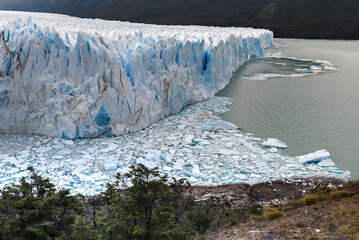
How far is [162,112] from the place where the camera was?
1078cm

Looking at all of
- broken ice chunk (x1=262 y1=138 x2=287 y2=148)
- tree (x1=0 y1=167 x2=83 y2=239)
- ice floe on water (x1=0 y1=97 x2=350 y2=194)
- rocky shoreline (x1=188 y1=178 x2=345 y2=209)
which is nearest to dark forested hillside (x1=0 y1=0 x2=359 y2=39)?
broken ice chunk (x1=262 y1=138 x2=287 y2=148)

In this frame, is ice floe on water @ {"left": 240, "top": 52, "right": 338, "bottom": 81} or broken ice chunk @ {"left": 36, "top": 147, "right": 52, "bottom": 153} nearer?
broken ice chunk @ {"left": 36, "top": 147, "right": 52, "bottom": 153}

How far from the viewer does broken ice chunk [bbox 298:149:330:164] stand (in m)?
7.84

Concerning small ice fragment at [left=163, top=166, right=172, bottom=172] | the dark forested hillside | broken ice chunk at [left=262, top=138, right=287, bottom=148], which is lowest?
small ice fragment at [left=163, top=166, right=172, bottom=172]

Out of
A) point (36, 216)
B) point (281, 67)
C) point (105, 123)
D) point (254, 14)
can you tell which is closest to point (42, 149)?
point (105, 123)

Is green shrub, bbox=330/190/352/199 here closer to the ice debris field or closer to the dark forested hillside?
the ice debris field

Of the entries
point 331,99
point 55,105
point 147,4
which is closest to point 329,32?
point 331,99

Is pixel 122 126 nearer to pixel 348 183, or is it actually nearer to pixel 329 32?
pixel 348 183

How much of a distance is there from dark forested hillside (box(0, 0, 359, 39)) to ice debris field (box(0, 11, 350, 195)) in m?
44.4

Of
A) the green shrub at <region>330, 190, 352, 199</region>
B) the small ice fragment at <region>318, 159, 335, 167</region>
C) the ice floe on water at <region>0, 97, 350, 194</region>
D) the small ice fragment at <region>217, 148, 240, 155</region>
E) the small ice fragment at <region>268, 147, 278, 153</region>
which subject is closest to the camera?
the green shrub at <region>330, 190, 352, 199</region>

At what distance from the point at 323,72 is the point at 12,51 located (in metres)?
18.1

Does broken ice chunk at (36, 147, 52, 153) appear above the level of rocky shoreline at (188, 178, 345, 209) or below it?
above

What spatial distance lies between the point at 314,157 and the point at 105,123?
19.6 ft

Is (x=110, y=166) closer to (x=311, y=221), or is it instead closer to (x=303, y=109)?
(x=311, y=221)
